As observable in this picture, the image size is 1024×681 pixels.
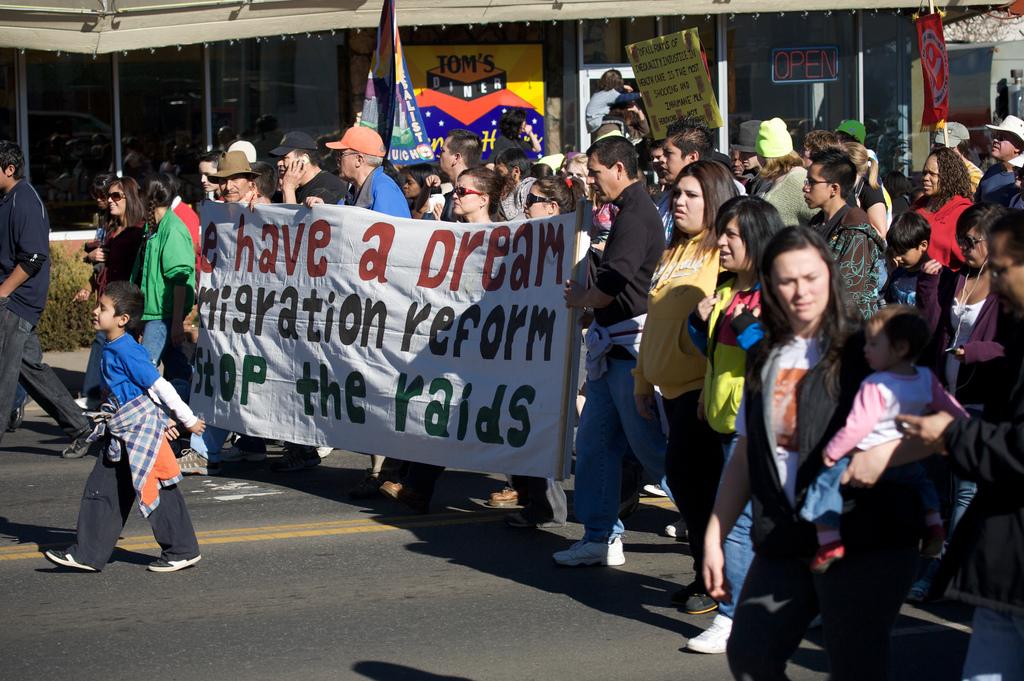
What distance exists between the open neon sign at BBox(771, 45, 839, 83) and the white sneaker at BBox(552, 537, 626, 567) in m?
13.0

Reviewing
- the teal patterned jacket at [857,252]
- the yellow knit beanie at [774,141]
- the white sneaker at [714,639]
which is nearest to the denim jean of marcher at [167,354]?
the yellow knit beanie at [774,141]

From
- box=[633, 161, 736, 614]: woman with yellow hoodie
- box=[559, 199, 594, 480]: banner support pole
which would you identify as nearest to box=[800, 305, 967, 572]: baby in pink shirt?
box=[633, 161, 736, 614]: woman with yellow hoodie

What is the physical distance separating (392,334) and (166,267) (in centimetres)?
224

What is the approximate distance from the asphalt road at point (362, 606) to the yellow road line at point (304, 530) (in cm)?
2

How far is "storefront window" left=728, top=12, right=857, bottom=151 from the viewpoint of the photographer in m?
18.3

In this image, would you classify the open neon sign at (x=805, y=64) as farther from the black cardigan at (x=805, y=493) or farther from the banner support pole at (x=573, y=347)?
the black cardigan at (x=805, y=493)

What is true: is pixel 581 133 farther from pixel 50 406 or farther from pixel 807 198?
pixel 807 198

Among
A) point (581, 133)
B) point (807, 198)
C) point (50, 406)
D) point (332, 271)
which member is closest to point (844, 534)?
point (807, 198)

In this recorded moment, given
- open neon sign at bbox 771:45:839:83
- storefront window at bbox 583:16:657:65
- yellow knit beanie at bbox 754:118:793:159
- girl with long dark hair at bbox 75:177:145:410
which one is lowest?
girl with long dark hair at bbox 75:177:145:410

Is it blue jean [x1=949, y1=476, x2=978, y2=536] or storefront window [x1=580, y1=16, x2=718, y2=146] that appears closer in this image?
blue jean [x1=949, y1=476, x2=978, y2=536]

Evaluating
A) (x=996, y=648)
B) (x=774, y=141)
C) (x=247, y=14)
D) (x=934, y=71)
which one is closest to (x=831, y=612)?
(x=996, y=648)

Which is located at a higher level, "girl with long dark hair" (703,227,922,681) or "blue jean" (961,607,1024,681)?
"girl with long dark hair" (703,227,922,681)

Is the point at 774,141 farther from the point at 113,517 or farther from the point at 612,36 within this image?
the point at 612,36

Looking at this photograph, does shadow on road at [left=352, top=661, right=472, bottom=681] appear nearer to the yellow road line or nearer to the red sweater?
the yellow road line
